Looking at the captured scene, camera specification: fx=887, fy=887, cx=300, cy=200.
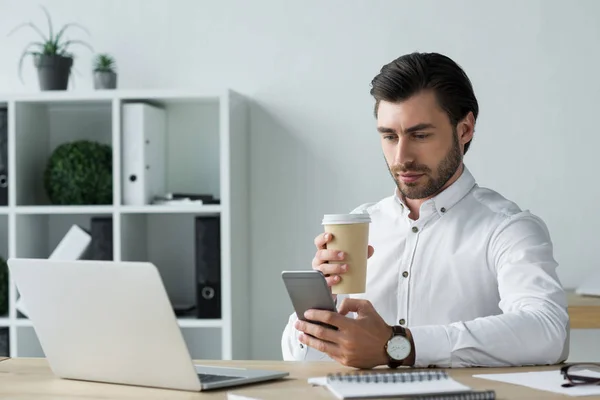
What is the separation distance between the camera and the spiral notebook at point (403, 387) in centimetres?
132

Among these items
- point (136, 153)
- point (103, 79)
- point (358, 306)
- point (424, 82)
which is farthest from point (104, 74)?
point (358, 306)

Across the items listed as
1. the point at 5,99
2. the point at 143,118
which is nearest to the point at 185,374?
the point at 143,118

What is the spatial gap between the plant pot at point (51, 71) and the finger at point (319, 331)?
211cm

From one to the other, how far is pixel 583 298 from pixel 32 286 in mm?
2124

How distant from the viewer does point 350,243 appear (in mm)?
1742

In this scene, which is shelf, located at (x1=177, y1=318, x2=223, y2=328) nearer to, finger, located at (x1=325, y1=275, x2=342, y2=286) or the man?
the man

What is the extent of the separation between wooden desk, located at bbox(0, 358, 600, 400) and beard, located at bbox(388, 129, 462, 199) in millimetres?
603

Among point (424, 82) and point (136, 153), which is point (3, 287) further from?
point (424, 82)

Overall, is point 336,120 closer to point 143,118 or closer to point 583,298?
point 143,118

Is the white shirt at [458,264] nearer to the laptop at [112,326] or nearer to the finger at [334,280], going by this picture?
the finger at [334,280]

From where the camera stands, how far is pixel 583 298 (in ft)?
10.2

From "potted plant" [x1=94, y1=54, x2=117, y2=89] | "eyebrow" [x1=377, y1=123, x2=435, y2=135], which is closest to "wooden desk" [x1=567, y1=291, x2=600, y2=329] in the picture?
"eyebrow" [x1=377, y1=123, x2=435, y2=135]

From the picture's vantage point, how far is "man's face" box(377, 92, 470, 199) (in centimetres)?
218

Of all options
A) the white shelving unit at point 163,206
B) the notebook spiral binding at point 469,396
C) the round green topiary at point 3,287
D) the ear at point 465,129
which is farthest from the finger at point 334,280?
the round green topiary at point 3,287
